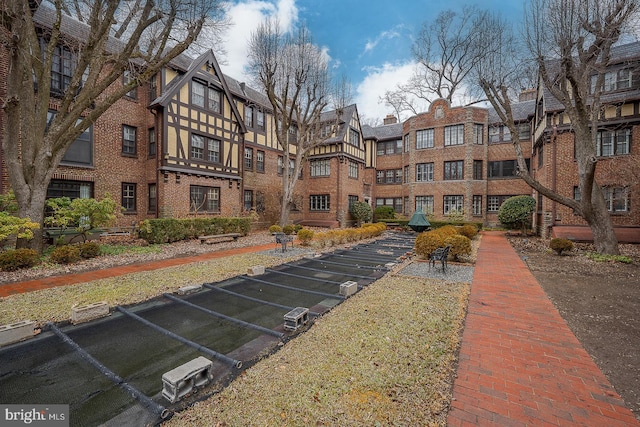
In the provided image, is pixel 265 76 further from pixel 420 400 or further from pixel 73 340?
pixel 420 400

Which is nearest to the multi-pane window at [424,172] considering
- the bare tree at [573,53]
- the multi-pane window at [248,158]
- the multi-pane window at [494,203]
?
the multi-pane window at [494,203]

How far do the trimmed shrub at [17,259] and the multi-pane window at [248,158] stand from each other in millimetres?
13854

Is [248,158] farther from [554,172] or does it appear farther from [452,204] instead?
[554,172]

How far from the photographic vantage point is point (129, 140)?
602 inches

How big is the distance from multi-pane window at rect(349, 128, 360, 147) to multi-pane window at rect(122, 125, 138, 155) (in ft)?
55.4

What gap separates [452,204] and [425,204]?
2.28 meters

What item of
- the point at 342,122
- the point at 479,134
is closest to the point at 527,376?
the point at 342,122

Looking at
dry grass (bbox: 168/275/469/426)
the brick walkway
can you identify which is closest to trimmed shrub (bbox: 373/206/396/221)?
the brick walkway

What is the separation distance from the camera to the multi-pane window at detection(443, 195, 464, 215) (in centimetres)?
2414

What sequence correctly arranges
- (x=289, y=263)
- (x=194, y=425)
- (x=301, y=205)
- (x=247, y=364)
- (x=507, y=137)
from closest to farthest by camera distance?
1. (x=194, y=425)
2. (x=247, y=364)
3. (x=289, y=263)
4. (x=507, y=137)
5. (x=301, y=205)

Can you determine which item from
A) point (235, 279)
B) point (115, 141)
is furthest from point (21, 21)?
point (235, 279)

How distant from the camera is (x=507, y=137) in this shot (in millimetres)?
23609

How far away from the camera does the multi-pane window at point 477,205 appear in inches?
949

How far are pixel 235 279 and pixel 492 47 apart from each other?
1446 cm
